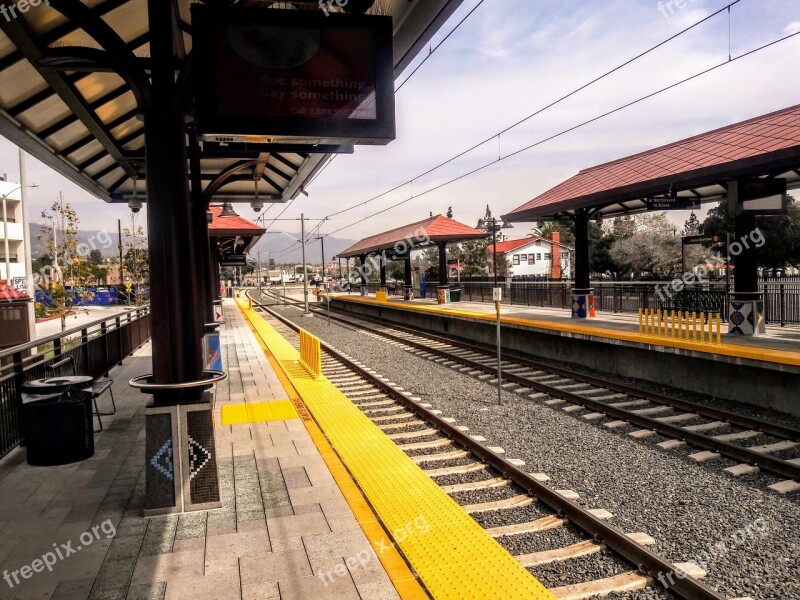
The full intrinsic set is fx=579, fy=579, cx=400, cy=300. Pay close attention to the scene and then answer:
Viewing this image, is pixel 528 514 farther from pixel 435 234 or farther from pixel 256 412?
pixel 435 234

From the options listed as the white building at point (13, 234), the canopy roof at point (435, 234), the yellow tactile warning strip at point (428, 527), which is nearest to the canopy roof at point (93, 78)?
the yellow tactile warning strip at point (428, 527)

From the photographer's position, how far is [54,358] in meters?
8.46

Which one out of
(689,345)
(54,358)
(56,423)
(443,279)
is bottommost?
(689,345)

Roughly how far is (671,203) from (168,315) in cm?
1539

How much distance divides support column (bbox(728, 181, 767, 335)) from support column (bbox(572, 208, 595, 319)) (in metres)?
5.45

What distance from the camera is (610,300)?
22.1 metres

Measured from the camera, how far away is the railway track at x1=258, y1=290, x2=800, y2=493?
6.82 m

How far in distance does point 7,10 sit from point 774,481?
8.57 m

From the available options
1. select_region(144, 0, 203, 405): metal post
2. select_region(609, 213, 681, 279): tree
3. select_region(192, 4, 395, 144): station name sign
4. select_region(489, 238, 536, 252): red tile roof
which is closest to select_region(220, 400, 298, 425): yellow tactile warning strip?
select_region(144, 0, 203, 405): metal post

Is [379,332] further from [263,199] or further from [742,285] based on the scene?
[742,285]

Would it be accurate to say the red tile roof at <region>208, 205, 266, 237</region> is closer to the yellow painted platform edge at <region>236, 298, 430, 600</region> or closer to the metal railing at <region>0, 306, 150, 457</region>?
the metal railing at <region>0, 306, 150, 457</region>

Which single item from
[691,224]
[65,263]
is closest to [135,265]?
[65,263]

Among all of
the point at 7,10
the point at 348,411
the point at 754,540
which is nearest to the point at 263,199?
the point at 348,411

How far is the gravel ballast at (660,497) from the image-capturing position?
14.6ft
